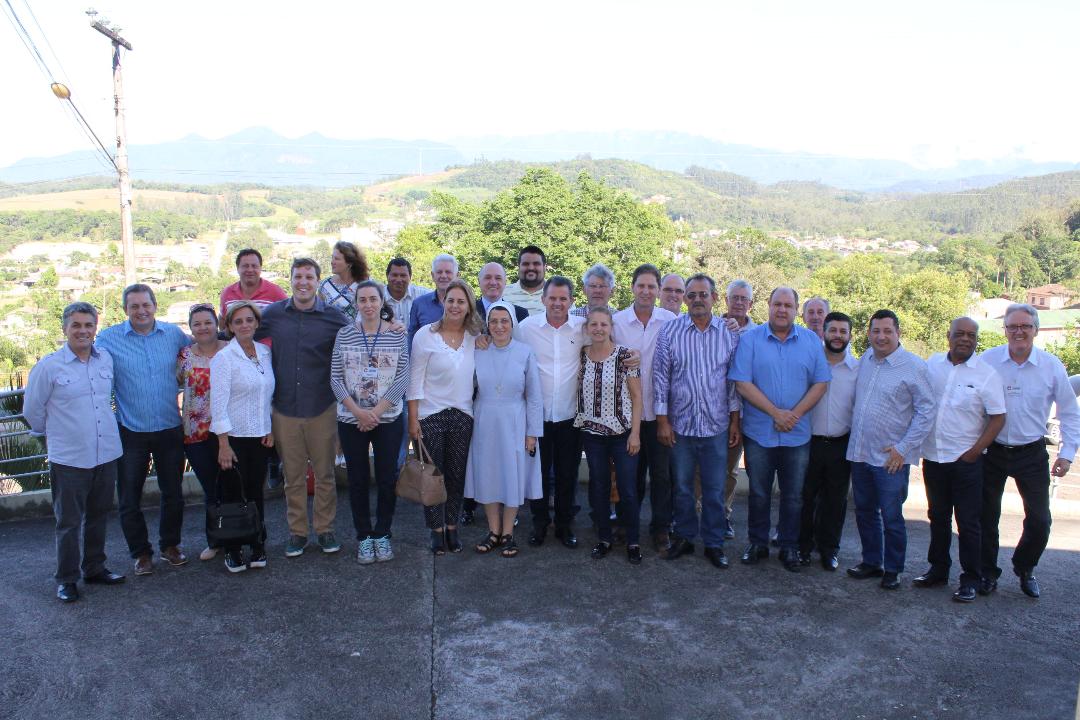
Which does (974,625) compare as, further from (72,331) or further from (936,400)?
(72,331)

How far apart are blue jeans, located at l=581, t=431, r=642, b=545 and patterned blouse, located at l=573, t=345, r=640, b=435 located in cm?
9

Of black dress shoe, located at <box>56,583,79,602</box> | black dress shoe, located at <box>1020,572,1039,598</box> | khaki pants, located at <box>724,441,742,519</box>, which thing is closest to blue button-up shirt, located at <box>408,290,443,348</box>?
khaki pants, located at <box>724,441,742,519</box>

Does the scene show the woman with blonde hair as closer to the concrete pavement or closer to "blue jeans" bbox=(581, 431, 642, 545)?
the concrete pavement

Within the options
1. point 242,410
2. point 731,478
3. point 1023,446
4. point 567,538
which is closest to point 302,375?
point 242,410

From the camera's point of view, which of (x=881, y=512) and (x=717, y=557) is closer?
(x=881, y=512)

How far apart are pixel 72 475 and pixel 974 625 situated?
5288 millimetres

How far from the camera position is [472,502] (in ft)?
18.7

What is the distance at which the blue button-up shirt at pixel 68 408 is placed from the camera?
4.29m

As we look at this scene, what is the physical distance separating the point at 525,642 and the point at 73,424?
9.53 ft

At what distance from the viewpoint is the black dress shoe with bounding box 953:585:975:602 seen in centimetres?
447

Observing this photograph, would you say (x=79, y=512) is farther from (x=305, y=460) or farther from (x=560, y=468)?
(x=560, y=468)

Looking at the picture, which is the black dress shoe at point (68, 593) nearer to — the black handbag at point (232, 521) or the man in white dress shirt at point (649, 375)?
the black handbag at point (232, 521)

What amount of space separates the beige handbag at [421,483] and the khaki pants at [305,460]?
1.77 ft

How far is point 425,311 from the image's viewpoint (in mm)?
5688
